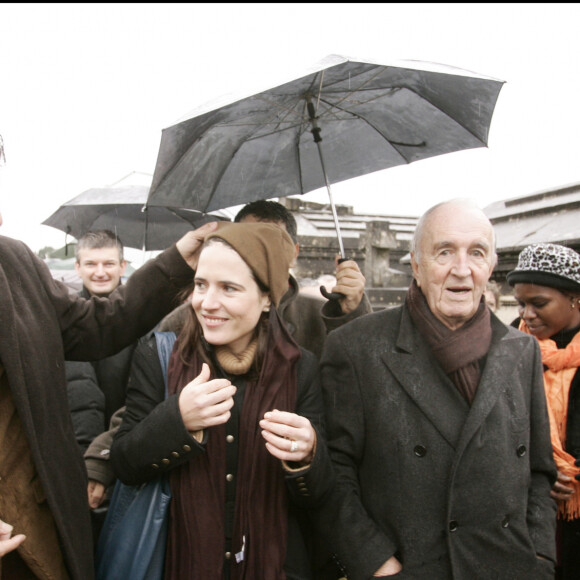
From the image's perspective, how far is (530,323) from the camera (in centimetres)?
291

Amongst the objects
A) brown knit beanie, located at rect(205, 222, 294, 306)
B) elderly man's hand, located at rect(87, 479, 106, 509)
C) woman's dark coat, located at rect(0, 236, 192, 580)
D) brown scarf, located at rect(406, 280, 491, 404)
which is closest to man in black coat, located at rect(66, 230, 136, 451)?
elderly man's hand, located at rect(87, 479, 106, 509)

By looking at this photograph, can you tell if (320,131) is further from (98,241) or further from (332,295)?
(98,241)

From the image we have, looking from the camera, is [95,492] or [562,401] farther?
[562,401]

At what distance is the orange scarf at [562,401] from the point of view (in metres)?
2.49

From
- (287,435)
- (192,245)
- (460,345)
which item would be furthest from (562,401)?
(192,245)

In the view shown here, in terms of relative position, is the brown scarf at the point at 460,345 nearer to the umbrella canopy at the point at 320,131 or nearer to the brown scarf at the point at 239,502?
the brown scarf at the point at 239,502

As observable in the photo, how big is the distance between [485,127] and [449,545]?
1.95m

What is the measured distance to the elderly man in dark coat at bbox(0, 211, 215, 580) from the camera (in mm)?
1584

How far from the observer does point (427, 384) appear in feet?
6.42

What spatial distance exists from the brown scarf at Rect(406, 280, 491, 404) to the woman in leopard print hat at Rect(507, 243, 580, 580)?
856mm

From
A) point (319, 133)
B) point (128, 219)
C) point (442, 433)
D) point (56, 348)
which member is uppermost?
point (319, 133)

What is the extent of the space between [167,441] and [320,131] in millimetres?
1859

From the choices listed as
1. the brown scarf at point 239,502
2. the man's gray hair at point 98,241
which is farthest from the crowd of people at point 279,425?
the man's gray hair at point 98,241

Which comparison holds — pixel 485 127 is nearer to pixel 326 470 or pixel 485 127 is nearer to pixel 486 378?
pixel 486 378
